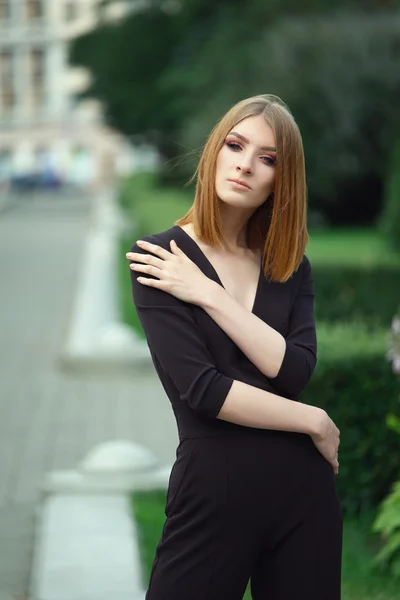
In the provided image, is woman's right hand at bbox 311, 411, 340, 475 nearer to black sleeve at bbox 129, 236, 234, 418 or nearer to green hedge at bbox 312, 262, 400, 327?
black sleeve at bbox 129, 236, 234, 418

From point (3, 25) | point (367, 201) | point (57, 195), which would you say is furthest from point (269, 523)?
point (3, 25)

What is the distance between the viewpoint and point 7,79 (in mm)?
94750

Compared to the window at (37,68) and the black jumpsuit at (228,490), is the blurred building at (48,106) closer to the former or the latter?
the window at (37,68)

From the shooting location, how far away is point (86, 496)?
532cm

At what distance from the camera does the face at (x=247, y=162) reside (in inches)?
96.6

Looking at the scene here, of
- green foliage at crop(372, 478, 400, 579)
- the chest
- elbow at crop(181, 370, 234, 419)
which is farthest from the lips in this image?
green foliage at crop(372, 478, 400, 579)

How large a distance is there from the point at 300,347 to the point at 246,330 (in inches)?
6.4

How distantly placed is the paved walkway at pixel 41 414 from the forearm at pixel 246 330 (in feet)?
6.84

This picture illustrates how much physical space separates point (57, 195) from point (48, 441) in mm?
53960

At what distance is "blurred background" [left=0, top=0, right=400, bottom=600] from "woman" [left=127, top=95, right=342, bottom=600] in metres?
0.33

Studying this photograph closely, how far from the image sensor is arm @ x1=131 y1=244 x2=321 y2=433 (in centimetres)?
233

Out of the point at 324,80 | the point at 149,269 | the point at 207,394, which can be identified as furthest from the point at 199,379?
the point at 324,80

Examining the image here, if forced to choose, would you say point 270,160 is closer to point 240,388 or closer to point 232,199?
point 232,199

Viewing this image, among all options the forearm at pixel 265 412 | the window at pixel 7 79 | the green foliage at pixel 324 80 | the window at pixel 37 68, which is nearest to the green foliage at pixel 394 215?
the green foliage at pixel 324 80
